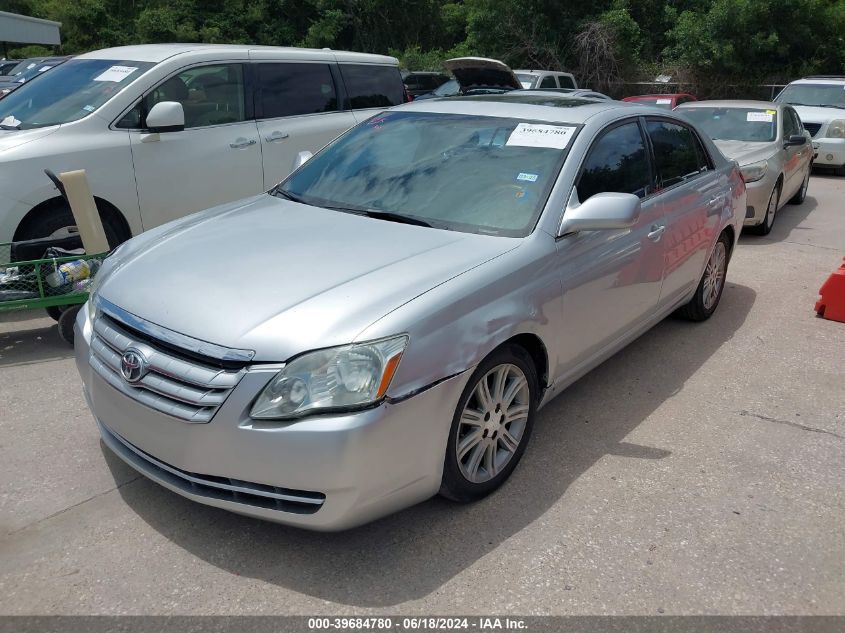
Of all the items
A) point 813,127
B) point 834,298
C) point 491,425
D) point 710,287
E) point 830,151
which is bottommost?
point 830,151

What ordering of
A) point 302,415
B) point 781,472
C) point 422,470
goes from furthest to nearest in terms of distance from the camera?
point 781,472, point 422,470, point 302,415

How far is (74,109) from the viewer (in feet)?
18.8

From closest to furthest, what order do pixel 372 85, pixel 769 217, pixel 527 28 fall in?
pixel 372 85
pixel 769 217
pixel 527 28

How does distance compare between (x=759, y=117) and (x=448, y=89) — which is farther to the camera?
(x=448, y=89)

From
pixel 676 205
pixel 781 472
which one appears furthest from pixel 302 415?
pixel 676 205

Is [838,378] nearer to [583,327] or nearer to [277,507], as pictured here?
[583,327]

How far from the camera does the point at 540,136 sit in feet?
13.0

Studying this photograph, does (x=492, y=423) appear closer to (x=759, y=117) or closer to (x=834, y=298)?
(x=834, y=298)

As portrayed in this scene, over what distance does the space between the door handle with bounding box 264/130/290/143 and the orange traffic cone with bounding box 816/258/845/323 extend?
4.67 m

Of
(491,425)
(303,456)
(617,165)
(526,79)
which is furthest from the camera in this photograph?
(526,79)

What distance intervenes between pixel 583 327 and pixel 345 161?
165 centimetres

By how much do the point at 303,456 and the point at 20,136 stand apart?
162 inches

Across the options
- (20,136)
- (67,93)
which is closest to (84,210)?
(20,136)

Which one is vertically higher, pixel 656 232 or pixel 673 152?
pixel 673 152
